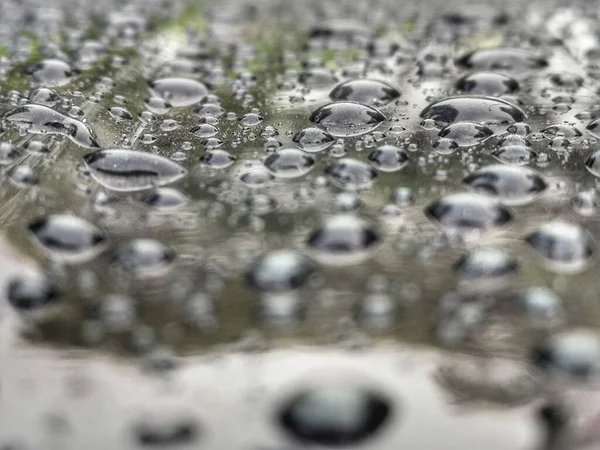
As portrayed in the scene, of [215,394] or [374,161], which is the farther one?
[374,161]

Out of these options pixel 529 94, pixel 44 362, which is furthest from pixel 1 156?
pixel 529 94

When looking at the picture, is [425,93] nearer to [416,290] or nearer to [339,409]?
[416,290]

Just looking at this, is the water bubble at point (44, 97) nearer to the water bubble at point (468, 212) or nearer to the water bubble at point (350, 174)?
the water bubble at point (350, 174)

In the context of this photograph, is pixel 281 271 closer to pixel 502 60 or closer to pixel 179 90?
pixel 179 90

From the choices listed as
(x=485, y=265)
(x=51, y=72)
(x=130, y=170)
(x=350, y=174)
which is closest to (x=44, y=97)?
(x=51, y=72)

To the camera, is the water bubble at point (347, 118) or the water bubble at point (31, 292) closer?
the water bubble at point (31, 292)

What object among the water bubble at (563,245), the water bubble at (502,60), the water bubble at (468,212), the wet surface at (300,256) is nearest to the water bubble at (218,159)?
the wet surface at (300,256)
